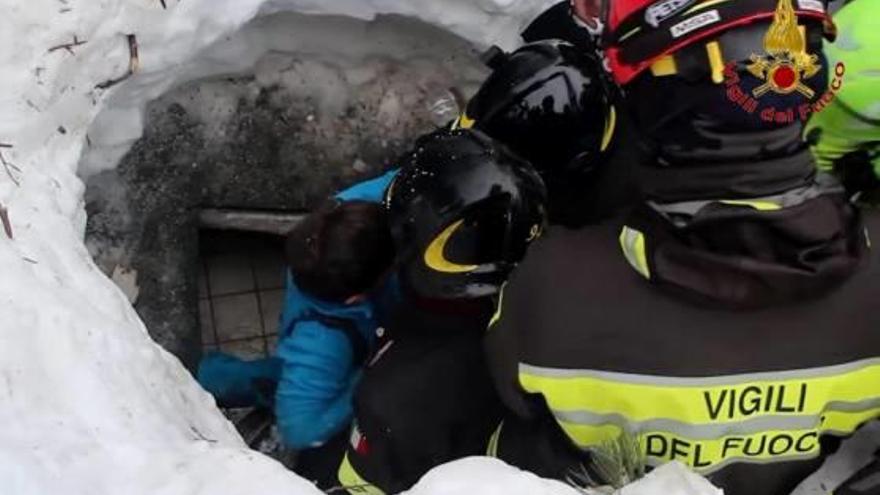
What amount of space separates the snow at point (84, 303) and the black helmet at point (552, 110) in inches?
27.6

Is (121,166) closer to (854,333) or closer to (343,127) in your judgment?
(343,127)

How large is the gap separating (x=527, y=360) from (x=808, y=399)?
47 cm

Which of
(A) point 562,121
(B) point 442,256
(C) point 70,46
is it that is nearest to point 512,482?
(B) point 442,256

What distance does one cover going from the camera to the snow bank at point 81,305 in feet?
6.90

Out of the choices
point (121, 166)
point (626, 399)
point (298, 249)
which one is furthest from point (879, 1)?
point (121, 166)

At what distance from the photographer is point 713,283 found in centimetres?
225

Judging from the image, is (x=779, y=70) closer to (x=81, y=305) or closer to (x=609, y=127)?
(x=609, y=127)

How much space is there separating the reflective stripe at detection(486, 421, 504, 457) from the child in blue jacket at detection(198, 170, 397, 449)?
457 millimetres

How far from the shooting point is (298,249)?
120 inches

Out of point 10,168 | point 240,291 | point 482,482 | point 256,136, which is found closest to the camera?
point 482,482

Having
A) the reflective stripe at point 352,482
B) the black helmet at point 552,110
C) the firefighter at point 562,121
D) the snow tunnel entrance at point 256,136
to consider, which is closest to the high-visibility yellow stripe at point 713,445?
the reflective stripe at point 352,482

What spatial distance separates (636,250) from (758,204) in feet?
0.72

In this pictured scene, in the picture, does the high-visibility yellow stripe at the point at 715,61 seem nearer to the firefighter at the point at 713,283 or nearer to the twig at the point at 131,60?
the firefighter at the point at 713,283

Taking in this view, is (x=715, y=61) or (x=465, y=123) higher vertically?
(x=715, y=61)
